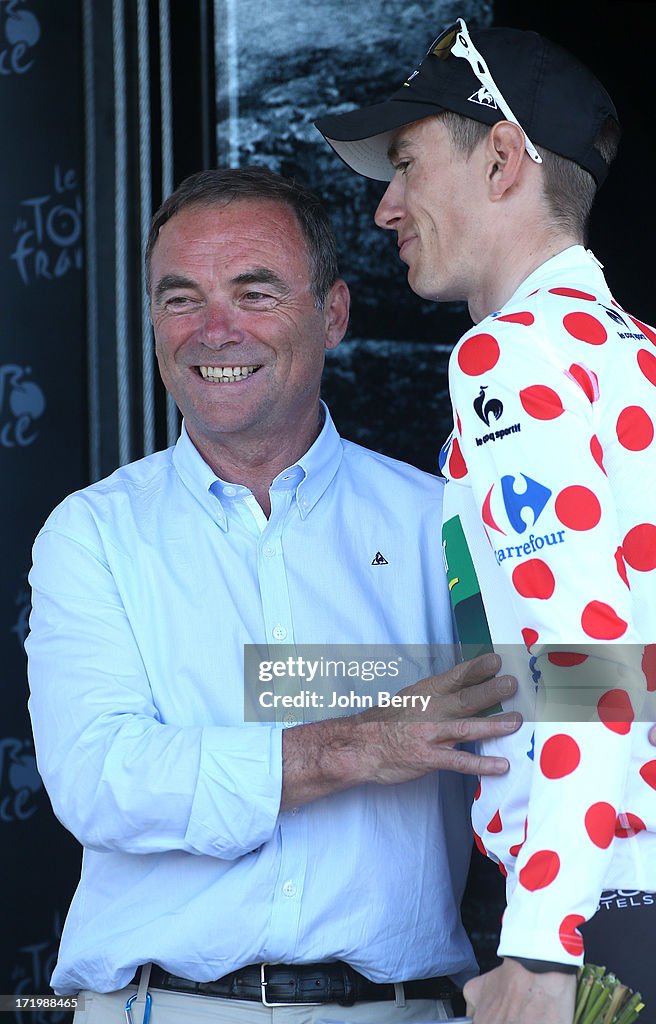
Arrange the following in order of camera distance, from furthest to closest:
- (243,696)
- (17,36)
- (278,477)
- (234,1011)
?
1. (17,36)
2. (278,477)
3. (243,696)
4. (234,1011)

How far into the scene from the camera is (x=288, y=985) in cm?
162

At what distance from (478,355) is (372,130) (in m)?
0.46

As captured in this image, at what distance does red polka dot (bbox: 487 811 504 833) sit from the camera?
4.47 ft

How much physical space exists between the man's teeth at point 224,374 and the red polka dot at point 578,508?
2.77 ft

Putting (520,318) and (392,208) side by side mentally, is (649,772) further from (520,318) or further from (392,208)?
(392,208)

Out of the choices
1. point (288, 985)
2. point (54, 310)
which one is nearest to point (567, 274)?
point (288, 985)

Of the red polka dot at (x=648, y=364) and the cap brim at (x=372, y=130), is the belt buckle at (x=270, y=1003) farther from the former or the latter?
the cap brim at (x=372, y=130)

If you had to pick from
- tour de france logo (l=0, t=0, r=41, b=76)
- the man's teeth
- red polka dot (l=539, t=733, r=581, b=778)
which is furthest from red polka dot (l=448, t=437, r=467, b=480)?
tour de france logo (l=0, t=0, r=41, b=76)

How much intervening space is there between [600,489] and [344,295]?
1040 millimetres

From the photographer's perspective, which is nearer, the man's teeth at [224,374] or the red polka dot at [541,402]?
the red polka dot at [541,402]

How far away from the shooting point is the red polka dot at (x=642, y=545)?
1.27m

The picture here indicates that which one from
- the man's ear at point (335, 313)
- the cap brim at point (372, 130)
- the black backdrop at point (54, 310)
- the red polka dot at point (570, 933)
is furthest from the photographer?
the black backdrop at point (54, 310)

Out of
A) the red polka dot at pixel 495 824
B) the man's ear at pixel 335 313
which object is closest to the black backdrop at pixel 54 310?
the man's ear at pixel 335 313

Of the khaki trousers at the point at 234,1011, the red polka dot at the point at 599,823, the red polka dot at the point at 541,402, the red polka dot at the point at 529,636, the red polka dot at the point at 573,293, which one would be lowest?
the khaki trousers at the point at 234,1011
